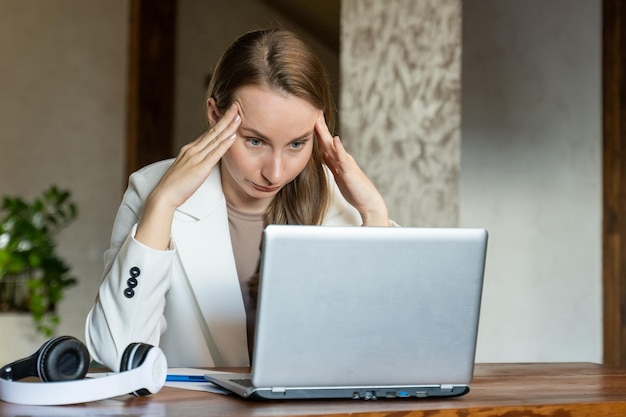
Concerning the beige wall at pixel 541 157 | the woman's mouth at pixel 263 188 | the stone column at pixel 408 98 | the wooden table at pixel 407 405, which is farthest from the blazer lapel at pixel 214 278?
the beige wall at pixel 541 157

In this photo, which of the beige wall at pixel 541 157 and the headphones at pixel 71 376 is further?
the beige wall at pixel 541 157

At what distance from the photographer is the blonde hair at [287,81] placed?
5.96 feet

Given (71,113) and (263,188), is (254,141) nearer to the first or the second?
(263,188)

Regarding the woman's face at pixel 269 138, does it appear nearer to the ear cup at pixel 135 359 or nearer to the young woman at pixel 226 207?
the young woman at pixel 226 207

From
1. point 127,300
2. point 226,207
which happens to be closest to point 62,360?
point 127,300

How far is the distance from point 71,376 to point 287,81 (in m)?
0.81

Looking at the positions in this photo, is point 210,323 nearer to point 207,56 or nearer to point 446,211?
point 446,211

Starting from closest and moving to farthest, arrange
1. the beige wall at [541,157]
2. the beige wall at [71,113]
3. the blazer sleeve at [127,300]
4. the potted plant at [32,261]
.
Result: 1. the blazer sleeve at [127,300]
2. the beige wall at [541,157]
3. the potted plant at [32,261]
4. the beige wall at [71,113]

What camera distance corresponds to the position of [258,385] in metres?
1.17

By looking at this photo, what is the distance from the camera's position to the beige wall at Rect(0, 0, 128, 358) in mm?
A: 5684

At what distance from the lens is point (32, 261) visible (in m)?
5.14

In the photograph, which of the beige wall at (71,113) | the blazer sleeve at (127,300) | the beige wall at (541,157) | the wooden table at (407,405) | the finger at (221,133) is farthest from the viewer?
the beige wall at (71,113)

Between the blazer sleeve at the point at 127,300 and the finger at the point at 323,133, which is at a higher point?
the finger at the point at 323,133

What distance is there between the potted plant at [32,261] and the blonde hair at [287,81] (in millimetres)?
3458
